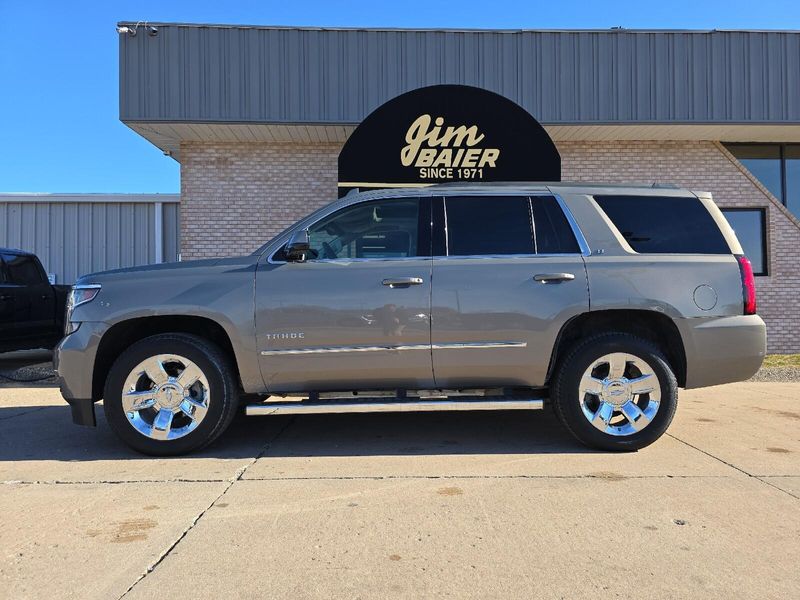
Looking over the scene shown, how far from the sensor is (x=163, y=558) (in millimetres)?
Result: 2793

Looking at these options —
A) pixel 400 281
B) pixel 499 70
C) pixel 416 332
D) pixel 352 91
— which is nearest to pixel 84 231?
pixel 352 91

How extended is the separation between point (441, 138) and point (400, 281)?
476cm

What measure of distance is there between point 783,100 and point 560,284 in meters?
8.31

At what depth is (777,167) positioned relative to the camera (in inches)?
437

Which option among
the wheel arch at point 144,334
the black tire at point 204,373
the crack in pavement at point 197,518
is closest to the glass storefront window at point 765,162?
the crack in pavement at point 197,518

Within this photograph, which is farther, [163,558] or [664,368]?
[664,368]

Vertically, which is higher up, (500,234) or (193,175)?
(193,175)

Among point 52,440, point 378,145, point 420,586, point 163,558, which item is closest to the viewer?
point 420,586

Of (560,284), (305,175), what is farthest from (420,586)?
(305,175)

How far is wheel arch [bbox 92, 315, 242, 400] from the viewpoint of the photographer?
450 centimetres

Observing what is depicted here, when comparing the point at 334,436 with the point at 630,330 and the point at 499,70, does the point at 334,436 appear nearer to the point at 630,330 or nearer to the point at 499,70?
the point at 630,330

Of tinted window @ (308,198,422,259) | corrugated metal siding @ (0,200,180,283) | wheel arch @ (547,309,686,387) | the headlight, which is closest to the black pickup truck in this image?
corrugated metal siding @ (0,200,180,283)

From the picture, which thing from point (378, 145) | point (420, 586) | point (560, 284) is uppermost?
point (378, 145)

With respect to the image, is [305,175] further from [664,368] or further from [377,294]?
[664,368]
